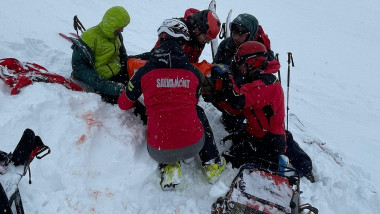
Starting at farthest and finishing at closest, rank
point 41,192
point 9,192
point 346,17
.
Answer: point 346,17, point 41,192, point 9,192

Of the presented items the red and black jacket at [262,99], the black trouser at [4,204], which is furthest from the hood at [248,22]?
the black trouser at [4,204]

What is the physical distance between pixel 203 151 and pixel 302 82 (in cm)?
771

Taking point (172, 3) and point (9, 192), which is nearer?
point (9, 192)

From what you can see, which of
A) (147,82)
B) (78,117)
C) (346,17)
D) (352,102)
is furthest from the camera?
(346,17)

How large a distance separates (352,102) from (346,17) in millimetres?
12024

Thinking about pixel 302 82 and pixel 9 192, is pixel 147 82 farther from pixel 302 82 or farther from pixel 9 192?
pixel 302 82

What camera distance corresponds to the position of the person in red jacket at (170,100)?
10.9ft

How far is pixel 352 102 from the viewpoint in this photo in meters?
9.96

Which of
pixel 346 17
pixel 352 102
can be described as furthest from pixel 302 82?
pixel 346 17

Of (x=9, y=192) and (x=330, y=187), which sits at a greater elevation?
(x=9, y=192)

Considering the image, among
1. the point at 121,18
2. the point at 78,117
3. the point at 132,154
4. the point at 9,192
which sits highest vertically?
the point at 121,18

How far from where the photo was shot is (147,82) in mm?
3398

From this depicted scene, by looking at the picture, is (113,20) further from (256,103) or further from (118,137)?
(256,103)

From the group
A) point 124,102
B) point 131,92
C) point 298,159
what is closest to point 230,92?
point 131,92
